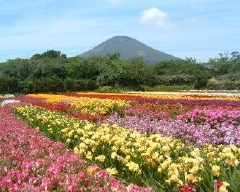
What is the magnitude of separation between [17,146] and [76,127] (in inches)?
74.2

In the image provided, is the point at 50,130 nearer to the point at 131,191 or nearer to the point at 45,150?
the point at 45,150

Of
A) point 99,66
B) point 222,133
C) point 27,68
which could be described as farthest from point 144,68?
point 222,133

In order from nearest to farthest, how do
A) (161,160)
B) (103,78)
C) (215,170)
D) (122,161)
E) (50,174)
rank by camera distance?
(215,170), (50,174), (161,160), (122,161), (103,78)

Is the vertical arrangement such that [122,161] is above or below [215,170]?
below

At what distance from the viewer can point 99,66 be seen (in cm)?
6025

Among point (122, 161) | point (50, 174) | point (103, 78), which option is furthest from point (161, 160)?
point (103, 78)

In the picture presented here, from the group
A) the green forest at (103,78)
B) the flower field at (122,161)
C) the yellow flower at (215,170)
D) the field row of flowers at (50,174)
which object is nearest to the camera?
the field row of flowers at (50,174)

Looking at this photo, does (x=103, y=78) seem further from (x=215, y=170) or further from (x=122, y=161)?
(x=215, y=170)

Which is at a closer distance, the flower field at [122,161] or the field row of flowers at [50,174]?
the field row of flowers at [50,174]

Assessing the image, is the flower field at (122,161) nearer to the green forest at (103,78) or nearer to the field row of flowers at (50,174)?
the field row of flowers at (50,174)

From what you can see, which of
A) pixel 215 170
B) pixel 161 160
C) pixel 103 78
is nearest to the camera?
pixel 215 170

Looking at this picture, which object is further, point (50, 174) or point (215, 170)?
point (50, 174)

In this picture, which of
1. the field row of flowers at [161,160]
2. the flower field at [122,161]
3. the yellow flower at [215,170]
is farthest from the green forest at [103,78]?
the yellow flower at [215,170]

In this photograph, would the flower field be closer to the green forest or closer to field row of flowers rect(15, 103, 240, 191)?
field row of flowers rect(15, 103, 240, 191)
